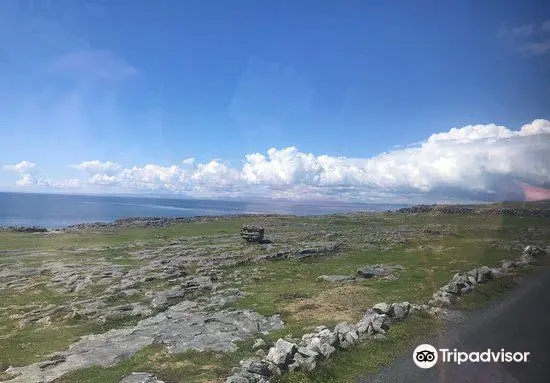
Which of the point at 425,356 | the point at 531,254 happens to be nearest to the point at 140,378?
the point at 425,356

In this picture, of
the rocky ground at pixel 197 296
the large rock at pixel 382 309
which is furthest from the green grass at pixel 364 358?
the large rock at pixel 382 309

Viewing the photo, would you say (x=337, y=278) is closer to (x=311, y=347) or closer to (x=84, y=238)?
(x=311, y=347)

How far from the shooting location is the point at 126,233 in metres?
128

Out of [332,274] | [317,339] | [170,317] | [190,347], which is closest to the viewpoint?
[317,339]

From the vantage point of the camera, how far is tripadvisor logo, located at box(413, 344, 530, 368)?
25.5 m

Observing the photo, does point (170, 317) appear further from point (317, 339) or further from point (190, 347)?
point (317, 339)

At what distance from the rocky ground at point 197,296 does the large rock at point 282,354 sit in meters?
1.26

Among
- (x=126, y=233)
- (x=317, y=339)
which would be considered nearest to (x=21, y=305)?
(x=317, y=339)

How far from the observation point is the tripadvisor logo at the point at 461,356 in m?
25.5

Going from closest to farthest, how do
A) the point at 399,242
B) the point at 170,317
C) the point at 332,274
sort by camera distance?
the point at 170,317 → the point at 332,274 → the point at 399,242

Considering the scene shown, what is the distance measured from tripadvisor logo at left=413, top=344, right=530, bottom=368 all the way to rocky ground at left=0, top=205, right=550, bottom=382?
7.16 feet

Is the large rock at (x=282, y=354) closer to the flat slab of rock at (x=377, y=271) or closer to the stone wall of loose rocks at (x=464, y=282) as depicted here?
the stone wall of loose rocks at (x=464, y=282)

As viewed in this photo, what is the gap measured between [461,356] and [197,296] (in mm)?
29997

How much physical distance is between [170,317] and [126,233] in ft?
316
